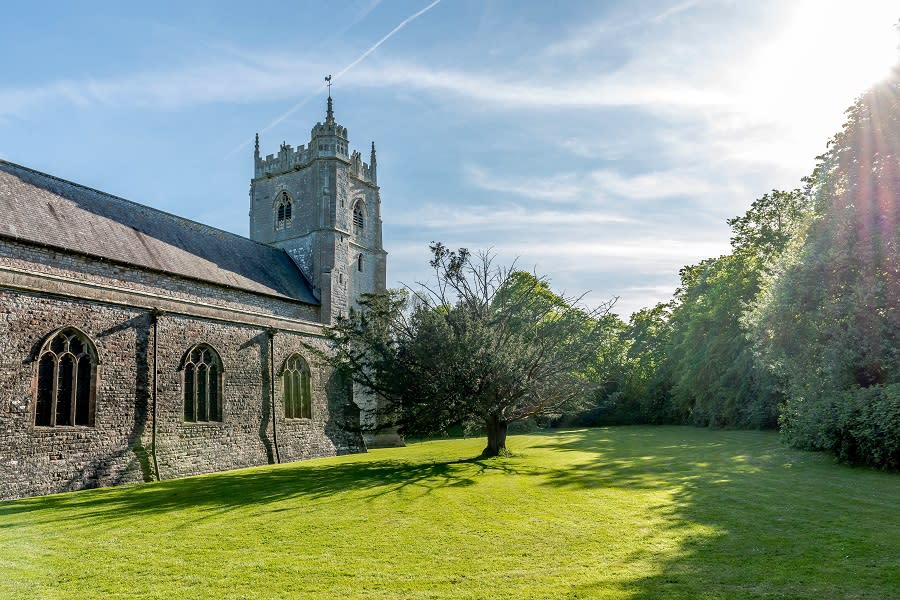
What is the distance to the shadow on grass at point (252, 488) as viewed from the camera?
1217cm

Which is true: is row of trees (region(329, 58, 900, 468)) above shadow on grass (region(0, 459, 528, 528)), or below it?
above

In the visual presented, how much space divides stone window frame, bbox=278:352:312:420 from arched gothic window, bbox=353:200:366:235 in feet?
→ 34.3

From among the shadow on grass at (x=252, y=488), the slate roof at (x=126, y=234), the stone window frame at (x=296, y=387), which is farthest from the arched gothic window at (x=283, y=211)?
the shadow on grass at (x=252, y=488)

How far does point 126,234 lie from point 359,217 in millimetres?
13759

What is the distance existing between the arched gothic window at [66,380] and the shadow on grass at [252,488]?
2045mm

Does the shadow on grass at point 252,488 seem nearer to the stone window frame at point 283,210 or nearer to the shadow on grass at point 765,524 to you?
the shadow on grass at point 765,524

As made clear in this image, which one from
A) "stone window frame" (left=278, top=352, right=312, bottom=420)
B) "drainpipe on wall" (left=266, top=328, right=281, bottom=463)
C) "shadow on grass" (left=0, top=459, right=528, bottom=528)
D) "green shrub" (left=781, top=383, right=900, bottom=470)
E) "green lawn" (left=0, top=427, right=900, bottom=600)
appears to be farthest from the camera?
"stone window frame" (left=278, top=352, right=312, bottom=420)

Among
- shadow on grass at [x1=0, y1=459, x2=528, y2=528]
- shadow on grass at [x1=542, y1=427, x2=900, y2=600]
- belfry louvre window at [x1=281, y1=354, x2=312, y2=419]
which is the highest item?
belfry louvre window at [x1=281, y1=354, x2=312, y2=419]

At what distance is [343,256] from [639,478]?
19386 millimetres

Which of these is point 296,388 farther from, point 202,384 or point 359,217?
point 359,217

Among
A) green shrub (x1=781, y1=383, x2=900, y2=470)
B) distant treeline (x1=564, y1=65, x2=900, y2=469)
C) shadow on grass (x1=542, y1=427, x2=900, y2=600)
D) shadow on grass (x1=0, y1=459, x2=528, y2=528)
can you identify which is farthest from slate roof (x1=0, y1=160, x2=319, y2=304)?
green shrub (x1=781, y1=383, x2=900, y2=470)

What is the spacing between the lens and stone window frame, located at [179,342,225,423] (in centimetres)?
1933

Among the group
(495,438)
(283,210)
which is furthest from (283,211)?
(495,438)

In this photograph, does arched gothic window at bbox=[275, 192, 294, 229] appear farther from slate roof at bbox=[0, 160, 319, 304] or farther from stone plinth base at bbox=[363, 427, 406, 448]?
stone plinth base at bbox=[363, 427, 406, 448]
